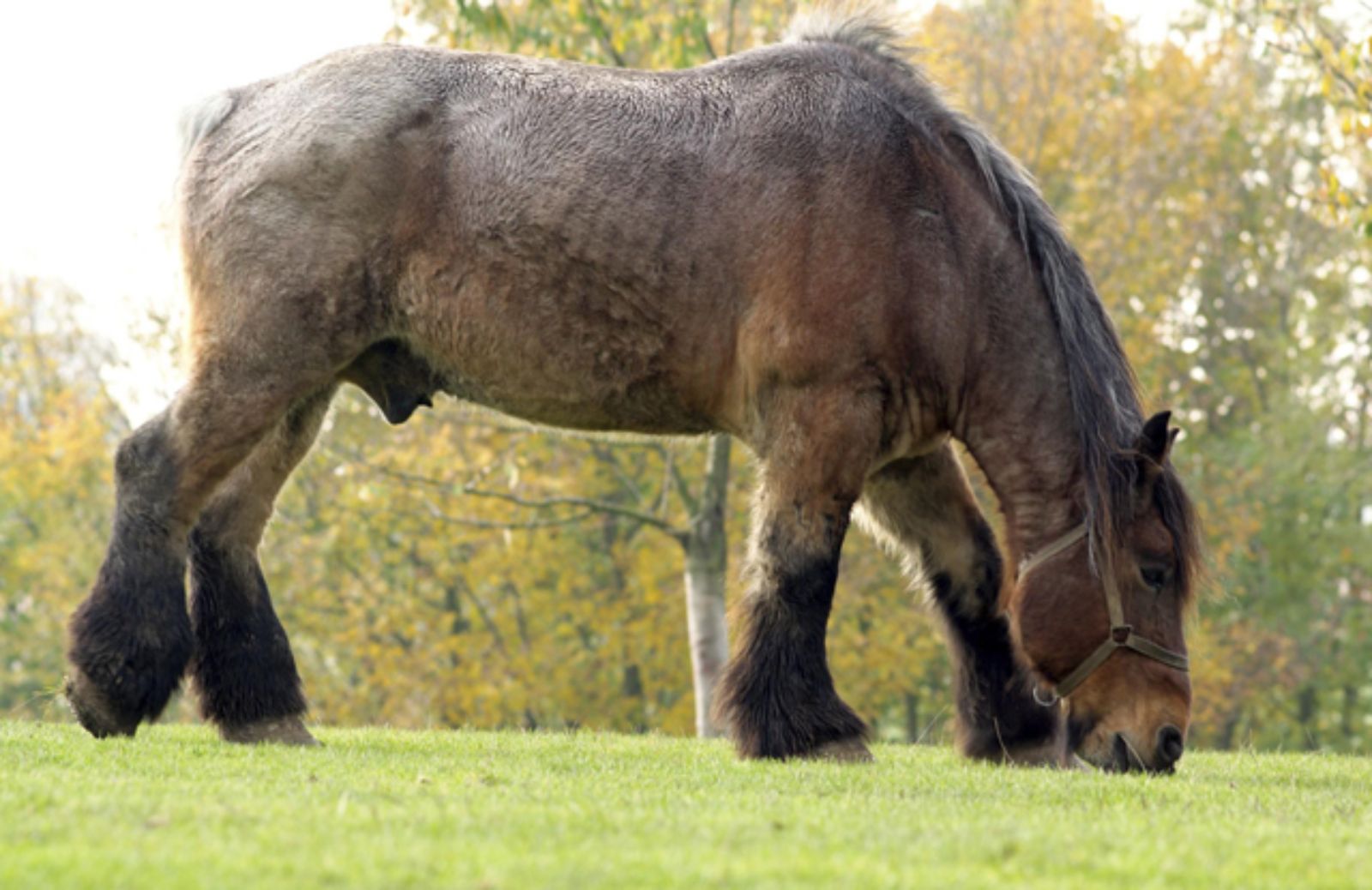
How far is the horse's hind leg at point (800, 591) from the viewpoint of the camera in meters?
7.31

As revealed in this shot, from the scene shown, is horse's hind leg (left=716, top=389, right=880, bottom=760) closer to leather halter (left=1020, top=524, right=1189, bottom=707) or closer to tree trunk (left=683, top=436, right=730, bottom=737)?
leather halter (left=1020, top=524, right=1189, bottom=707)

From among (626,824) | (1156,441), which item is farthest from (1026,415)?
(626,824)

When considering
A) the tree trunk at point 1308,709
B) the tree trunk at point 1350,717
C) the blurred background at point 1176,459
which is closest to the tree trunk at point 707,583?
the blurred background at point 1176,459

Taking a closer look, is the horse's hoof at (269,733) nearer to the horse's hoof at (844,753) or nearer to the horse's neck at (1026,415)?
the horse's hoof at (844,753)

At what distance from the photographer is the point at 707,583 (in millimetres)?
17453

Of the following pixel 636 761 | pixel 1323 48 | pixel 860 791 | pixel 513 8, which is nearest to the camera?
pixel 860 791

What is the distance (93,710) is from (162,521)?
874 mm

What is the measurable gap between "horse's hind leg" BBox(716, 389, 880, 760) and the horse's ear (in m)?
1.14

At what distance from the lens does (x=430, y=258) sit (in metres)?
7.69

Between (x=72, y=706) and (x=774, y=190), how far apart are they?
3.88 meters

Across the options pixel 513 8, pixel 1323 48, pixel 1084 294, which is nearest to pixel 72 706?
pixel 1084 294

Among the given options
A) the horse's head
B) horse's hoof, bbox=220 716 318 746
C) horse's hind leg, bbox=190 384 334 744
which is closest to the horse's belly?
horse's hind leg, bbox=190 384 334 744

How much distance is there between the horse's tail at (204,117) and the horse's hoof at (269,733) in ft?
8.76

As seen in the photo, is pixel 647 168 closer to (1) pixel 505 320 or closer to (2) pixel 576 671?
(1) pixel 505 320
